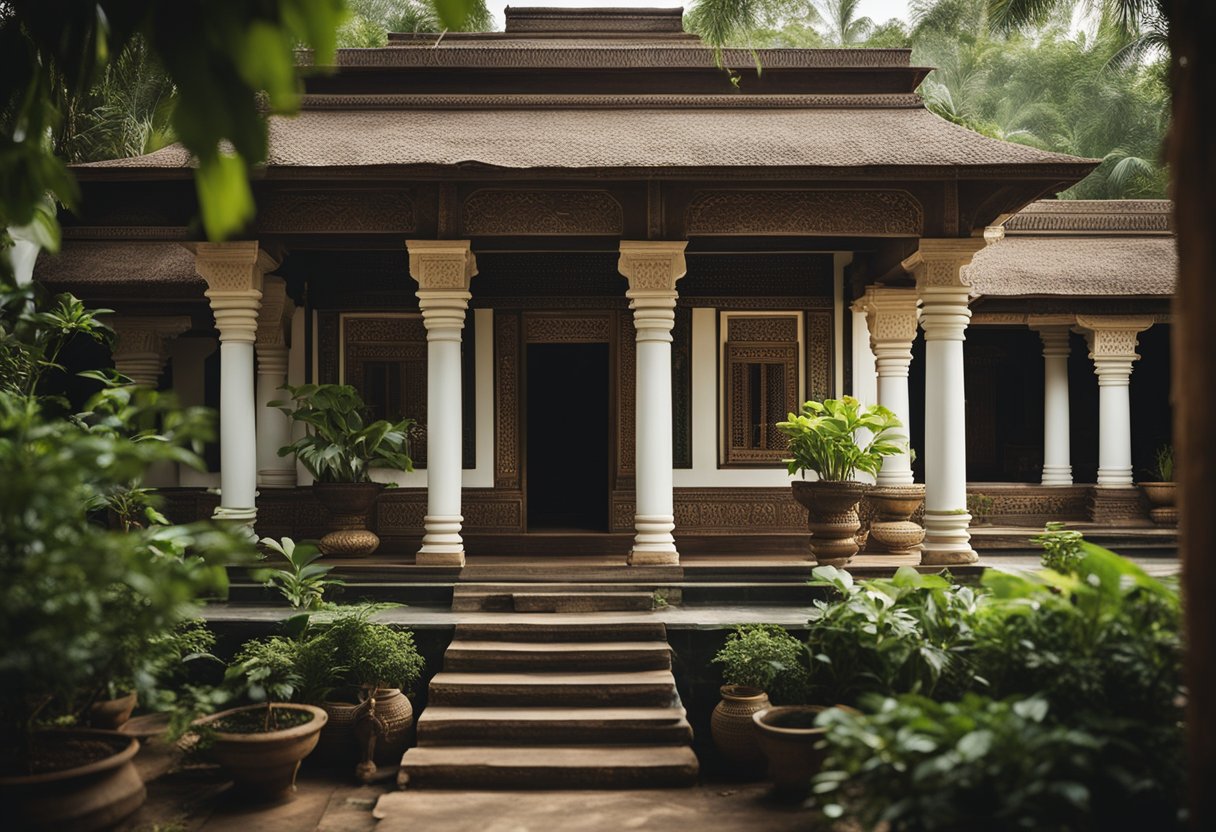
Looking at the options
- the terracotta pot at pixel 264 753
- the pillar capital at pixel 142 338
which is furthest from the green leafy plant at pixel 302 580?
the pillar capital at pixel 142 338

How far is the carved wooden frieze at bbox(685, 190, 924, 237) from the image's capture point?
802 centimetres

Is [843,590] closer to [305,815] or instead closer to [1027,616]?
[1027,616]

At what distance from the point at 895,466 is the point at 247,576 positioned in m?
6.00

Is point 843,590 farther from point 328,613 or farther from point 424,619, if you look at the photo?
point 328,613

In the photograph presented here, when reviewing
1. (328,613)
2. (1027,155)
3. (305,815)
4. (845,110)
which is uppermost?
(845,110)

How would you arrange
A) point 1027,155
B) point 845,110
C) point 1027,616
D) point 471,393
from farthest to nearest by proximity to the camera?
1. point 471,393
2. point 845,110
3. point 1027,155
4. point 1027,616

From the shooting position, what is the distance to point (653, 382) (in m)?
8.02

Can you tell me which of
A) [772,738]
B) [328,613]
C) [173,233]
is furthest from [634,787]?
[173,233]

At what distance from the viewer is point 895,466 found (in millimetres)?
9945

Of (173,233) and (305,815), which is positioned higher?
(173,233)

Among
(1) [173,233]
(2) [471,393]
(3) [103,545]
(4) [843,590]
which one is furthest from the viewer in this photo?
(1) [173,233]

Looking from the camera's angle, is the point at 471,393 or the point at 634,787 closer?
the point at 634,787

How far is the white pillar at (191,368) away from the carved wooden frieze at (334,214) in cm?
393

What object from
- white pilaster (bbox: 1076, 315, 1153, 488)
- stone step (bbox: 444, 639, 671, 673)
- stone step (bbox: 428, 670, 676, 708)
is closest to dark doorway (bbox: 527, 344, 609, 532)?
white pilaster (bbox: 1076, 315, 1153, 488)
